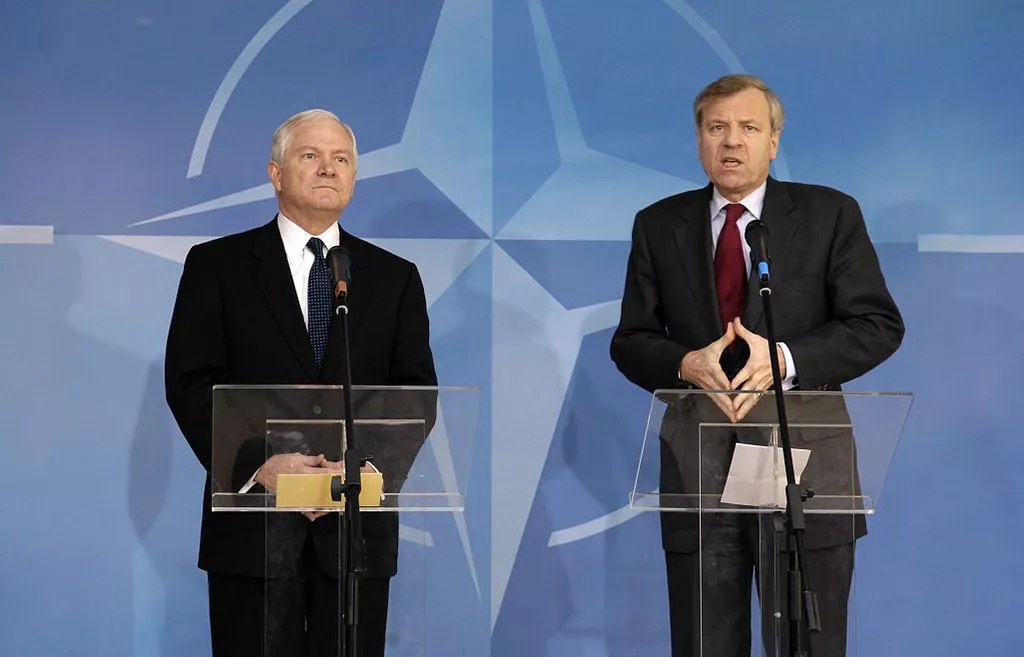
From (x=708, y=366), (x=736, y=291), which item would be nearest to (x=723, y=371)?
(x=708, y=366)

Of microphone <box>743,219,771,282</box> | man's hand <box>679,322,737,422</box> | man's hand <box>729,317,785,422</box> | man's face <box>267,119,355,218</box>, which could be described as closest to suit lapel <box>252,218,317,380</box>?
man's face <box>267,119,355,218</box>

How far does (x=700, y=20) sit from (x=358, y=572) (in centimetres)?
288

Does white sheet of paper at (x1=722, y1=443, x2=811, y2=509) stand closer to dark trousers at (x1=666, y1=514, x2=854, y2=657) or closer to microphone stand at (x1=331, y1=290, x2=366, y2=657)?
dark trousers at (x1=666, y1=514, x2=854, y2=657)

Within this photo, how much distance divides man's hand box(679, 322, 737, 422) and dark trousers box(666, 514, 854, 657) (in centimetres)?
47

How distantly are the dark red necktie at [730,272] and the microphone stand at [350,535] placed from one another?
1.18 m

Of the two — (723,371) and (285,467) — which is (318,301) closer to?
(285,467)

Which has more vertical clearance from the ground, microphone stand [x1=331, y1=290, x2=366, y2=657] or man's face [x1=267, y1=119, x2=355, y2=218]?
man's face [x1=267, y1=119, x2=355, y2=218]

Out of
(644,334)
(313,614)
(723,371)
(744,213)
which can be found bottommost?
(313,614)

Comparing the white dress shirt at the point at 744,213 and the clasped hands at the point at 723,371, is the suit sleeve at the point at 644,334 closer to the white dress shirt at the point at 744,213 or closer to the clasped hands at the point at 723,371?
the clasped hands at the point at 723,371

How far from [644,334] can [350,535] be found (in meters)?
1.20

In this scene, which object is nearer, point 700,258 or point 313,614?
point 313,614

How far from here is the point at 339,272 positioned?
2830mm

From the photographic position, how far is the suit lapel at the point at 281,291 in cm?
338

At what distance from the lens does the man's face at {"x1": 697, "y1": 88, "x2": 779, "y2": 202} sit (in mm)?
3488
